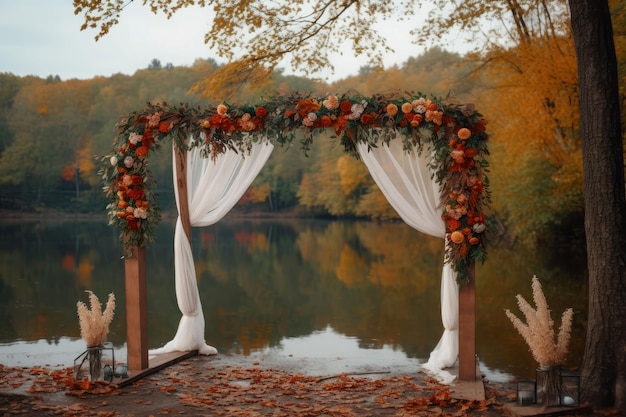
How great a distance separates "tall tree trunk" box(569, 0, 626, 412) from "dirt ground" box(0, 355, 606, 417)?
0.84 m

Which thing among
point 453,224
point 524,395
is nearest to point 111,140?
point 453,224

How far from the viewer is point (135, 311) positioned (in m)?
7.33

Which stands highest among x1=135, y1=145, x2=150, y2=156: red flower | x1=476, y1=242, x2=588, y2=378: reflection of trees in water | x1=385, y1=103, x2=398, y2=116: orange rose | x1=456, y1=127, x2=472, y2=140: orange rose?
x1=385, y1=103, x2=398, y2=116: orange rose

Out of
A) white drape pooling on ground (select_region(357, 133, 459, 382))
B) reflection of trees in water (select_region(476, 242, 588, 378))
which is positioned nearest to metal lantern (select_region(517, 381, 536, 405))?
white drape pooling on ground (select_region(357, 133, 459, 382))

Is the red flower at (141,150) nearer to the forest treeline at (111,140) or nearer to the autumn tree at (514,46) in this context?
the autumn tree at (514,46)

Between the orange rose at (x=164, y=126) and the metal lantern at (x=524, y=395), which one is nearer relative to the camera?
the metal lantern at (x=524, y=395)

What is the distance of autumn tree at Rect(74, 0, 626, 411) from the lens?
581 centimetres

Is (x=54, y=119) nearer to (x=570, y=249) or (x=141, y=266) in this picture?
(x=570, y=249)

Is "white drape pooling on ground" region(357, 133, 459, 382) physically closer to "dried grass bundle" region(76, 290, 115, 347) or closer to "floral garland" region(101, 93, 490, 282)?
"floral garland" region(101, 93, 490, 282)

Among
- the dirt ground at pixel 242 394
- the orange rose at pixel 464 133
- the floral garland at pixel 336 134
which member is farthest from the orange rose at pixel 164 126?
the orange rose at pixel 464 133

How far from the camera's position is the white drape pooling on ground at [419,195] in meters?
7.31

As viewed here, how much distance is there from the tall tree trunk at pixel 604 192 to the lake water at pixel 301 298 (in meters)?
1.84

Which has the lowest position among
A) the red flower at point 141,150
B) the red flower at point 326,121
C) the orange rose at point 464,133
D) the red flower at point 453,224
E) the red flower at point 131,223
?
the red flower at point 453,224

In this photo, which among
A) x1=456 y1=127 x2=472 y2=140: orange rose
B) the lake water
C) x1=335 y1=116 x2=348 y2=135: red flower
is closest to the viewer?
x1=456 y1=127 x2=472 y2=140: orange rose
